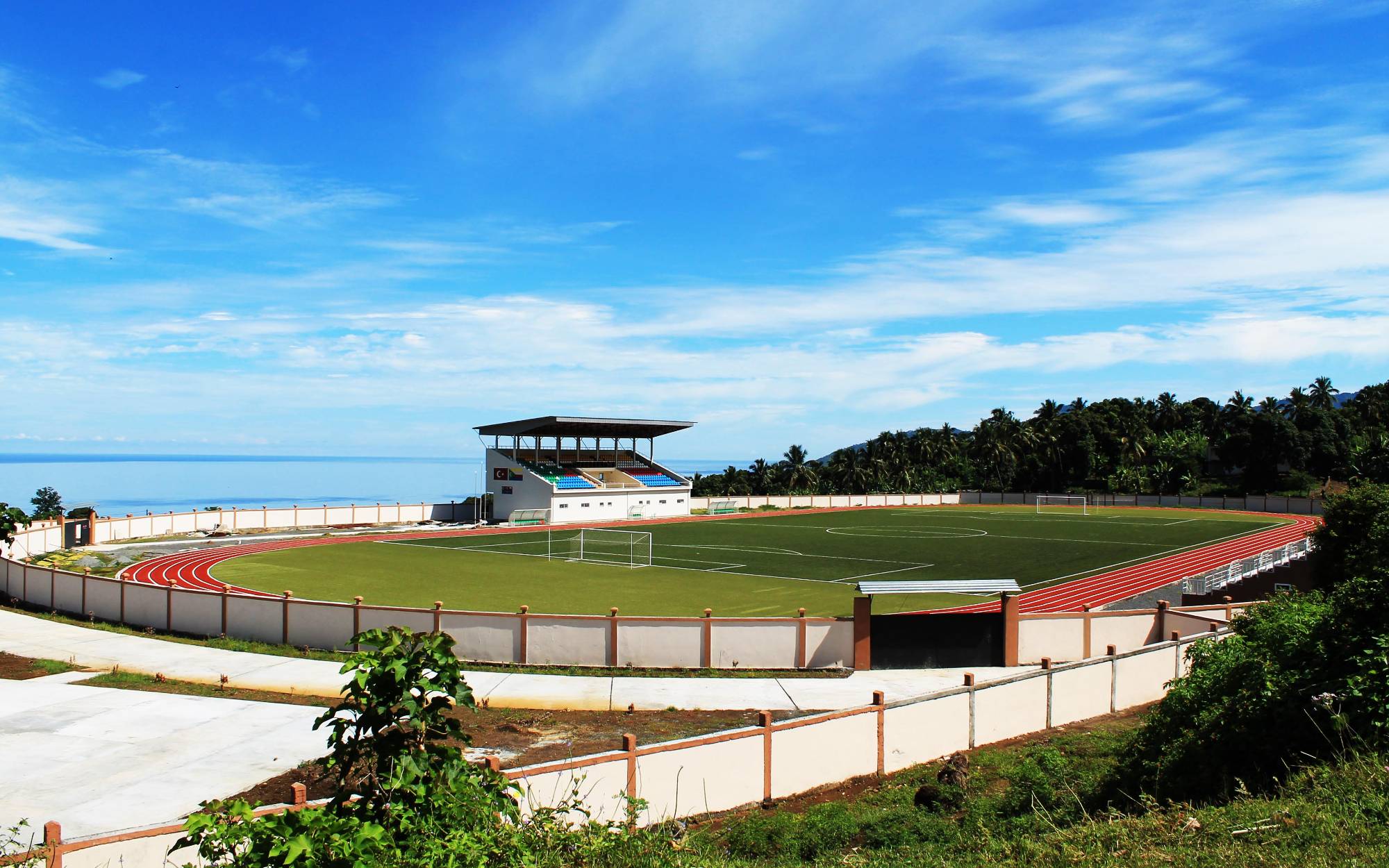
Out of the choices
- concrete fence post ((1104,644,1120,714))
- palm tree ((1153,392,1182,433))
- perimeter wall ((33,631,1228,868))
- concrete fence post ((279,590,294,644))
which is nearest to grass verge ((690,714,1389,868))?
perimeter wall ((33,631,1228,868))

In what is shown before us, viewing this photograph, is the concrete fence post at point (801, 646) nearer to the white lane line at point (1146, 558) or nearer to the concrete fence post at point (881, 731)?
the concrete fence post at point (881, 731)

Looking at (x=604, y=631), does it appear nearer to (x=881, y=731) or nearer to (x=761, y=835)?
(x=881, y=731)

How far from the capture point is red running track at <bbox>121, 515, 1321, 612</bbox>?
31062 mm

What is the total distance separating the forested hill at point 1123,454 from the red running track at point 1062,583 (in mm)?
42620

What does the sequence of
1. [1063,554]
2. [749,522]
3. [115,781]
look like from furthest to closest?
[749,522] → [1063,554] → [115,781]

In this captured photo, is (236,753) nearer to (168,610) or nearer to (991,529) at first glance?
(168,610)

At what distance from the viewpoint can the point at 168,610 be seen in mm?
24297

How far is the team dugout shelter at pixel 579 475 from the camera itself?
216 feet

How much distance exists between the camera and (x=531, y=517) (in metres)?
63.5

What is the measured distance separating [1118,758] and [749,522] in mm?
53408

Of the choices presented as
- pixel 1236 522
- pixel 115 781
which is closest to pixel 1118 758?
pixel 115 781

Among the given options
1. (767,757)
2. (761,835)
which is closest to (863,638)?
(767,757)

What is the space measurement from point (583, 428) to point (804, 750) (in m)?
63.2

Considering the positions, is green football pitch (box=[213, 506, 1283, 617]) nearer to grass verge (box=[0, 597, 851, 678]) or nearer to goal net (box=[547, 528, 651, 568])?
goal net (box=[547, 528, 651, 568])
